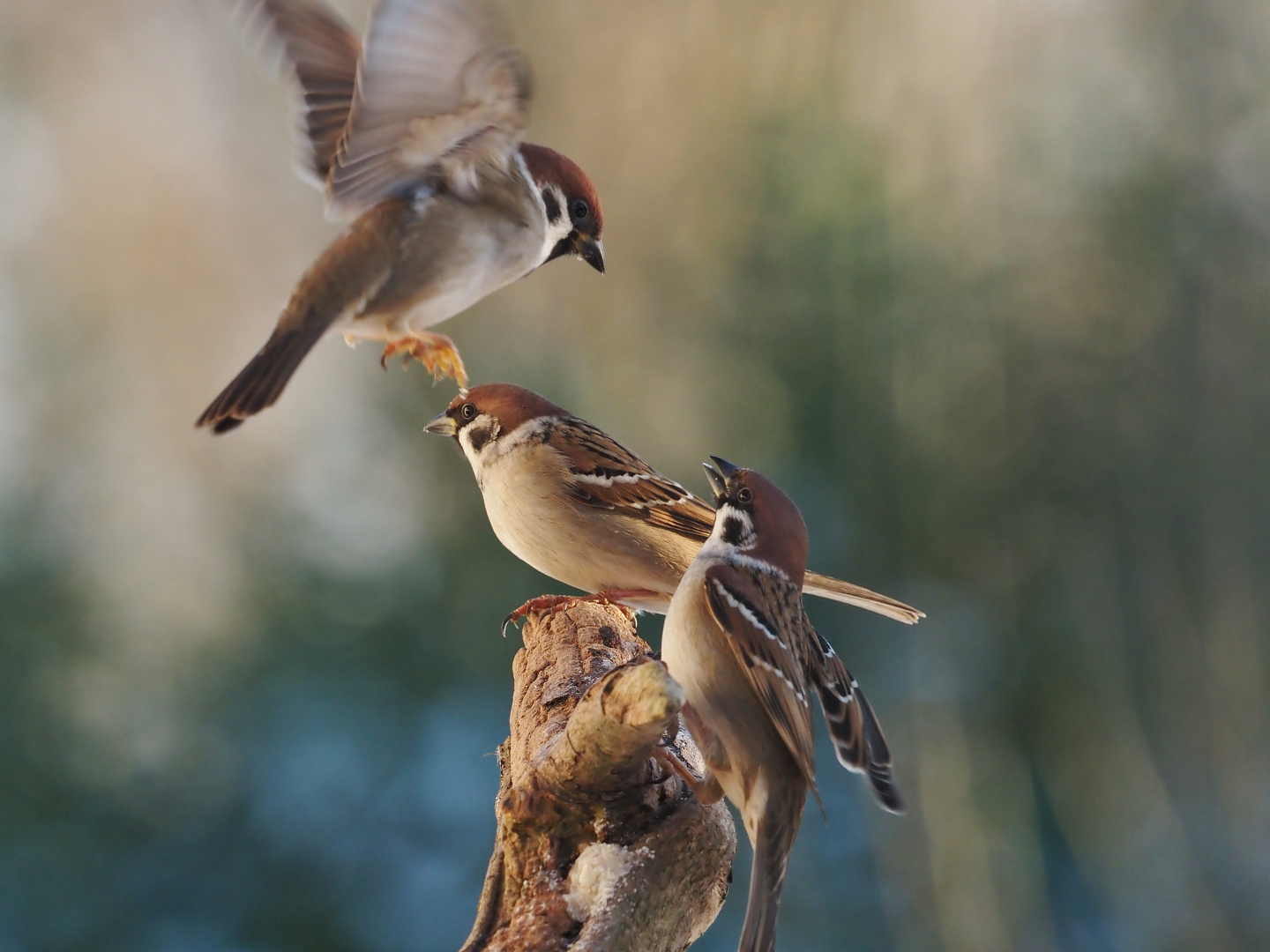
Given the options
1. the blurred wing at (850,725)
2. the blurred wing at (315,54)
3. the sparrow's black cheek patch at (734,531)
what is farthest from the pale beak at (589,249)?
the blurred wing at (850,725)

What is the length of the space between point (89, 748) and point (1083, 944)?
301 centimetres

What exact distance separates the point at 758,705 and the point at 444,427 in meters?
0.95

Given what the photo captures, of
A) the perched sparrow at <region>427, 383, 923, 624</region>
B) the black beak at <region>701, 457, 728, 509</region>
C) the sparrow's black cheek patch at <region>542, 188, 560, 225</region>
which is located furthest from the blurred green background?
the sparrow's black cheek patch at <region>542, 188, 560, 225</region>

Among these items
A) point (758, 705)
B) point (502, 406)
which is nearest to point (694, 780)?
point (758, 705)

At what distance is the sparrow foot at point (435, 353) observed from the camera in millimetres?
1466

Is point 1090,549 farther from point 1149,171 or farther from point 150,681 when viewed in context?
point 150,681

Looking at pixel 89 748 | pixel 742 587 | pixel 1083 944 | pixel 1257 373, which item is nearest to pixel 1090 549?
pixel 1257 373

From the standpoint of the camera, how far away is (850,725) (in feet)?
4.84

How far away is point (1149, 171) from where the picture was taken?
3.82m

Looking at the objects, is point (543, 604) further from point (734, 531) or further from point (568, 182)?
point (568, 182)

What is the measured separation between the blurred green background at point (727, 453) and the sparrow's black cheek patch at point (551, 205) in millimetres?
2001

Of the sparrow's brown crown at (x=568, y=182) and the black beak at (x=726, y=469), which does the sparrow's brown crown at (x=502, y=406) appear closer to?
the black beak at (x=726, y=469)

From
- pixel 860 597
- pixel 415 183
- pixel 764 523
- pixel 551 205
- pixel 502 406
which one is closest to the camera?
pixel 415 183

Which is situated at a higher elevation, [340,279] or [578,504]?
[340,279]
